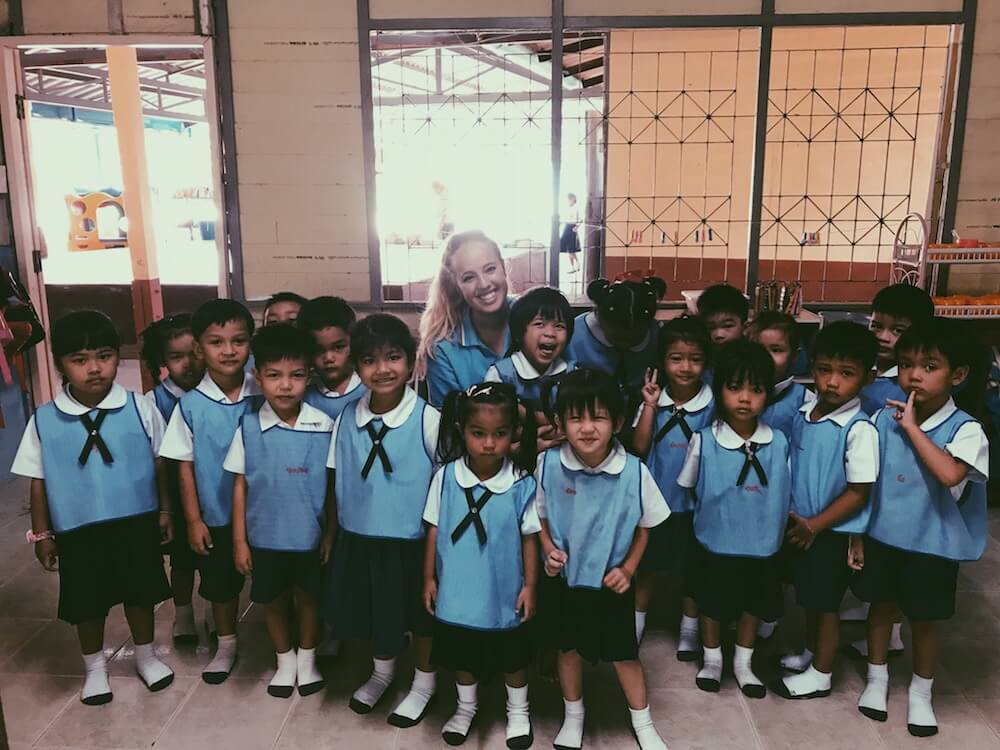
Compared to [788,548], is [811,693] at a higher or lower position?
lower

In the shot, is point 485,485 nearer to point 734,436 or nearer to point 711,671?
point 734,436

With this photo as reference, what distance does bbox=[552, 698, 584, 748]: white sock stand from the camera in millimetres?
2225

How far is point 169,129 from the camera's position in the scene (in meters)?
16.7

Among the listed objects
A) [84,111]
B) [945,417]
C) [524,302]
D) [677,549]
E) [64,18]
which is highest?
[84,111]

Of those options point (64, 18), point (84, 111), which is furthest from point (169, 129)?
point (64, 18)

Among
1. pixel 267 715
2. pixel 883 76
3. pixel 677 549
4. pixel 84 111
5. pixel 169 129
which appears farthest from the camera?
pixel 169 129

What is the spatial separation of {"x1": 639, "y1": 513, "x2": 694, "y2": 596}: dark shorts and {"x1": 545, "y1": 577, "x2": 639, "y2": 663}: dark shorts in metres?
0.40

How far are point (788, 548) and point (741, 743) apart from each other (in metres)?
0.60

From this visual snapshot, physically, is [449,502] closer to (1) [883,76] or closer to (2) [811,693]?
(2) [811,693]

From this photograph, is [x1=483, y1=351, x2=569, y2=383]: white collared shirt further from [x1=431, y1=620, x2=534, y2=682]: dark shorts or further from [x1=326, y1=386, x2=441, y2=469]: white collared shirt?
[x1=431, y1=620, x2=534, y2=682]: dark shorts

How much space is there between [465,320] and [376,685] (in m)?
1.18

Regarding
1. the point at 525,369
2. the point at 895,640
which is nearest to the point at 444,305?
the point at 525,369

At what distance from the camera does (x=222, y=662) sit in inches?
103

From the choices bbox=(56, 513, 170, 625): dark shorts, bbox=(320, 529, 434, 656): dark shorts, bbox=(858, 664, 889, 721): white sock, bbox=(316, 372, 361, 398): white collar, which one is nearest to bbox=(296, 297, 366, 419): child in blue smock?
bbox=(316, 372, 361, 398): white collar
